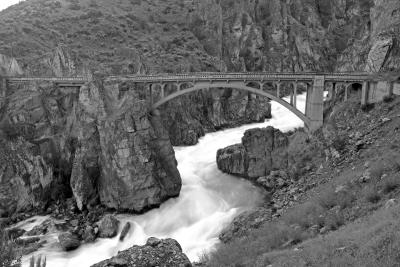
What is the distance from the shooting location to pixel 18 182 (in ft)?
98.6

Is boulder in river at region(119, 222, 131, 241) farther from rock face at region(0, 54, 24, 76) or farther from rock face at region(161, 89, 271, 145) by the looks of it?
rock face at region(0, 54, 24, 76)

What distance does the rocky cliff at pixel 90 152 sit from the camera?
2931 cm

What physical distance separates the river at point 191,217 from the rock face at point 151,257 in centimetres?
472

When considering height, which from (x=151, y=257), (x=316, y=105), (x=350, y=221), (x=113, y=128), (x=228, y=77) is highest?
(x=228, y=77)

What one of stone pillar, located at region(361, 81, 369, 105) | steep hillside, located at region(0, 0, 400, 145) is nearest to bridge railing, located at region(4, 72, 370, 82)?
stone pillar, located at region(361, 81, 369, 105)

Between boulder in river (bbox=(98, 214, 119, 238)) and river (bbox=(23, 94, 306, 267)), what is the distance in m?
0.46

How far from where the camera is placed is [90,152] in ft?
101

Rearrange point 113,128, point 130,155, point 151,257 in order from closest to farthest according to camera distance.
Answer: point 151,257 → point 130,155 → point 113,128

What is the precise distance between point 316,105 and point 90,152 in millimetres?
19091

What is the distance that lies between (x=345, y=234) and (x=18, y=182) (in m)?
27.3

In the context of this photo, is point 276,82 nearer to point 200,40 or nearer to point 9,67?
point 9,67

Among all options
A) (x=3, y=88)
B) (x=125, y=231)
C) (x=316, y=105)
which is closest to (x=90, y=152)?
(x=125, y=231)

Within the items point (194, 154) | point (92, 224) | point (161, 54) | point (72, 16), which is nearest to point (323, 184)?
point (92, 224)

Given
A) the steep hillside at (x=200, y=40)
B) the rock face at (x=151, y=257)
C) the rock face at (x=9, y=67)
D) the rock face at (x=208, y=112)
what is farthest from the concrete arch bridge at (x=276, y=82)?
the rock face at (x=151, y=257)
